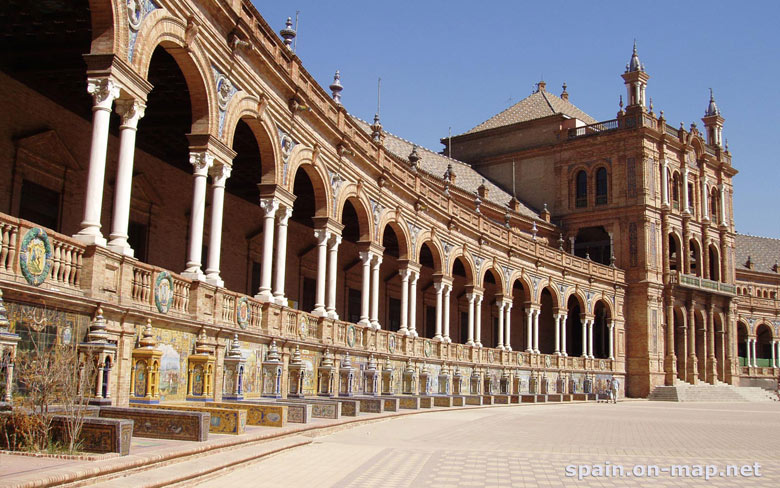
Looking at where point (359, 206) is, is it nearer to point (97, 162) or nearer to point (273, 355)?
point (273, 355)

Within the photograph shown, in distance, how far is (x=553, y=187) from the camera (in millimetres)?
54562

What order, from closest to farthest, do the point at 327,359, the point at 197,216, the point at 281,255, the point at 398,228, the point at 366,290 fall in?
the point at 197,216
the point at 281,255
the point at 327,359
the point at 366,290
the point at 398,228

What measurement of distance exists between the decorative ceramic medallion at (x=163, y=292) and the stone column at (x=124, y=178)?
2.91 feet

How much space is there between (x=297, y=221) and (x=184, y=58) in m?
14.0

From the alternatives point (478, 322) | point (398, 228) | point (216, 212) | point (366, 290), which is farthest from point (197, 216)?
point (478, 322)

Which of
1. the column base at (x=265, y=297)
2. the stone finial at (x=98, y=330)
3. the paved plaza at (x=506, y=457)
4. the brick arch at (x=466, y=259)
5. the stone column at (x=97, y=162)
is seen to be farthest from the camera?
the brick arch at (x=466, y=259)

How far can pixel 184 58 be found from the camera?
1465 centimetres

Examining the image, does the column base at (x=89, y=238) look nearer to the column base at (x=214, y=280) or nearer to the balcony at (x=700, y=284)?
the column base at (x=214, y=280)

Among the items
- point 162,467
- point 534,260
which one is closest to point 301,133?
point 162,467

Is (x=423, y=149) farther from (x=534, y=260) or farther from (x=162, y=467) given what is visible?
(x=162, y=467)

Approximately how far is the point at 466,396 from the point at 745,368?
3884cm

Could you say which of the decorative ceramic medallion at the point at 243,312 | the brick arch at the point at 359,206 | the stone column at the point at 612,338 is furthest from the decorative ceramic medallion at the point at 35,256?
the stone column at the point at 612,338

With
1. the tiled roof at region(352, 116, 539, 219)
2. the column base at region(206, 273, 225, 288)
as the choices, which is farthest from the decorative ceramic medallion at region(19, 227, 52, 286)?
the tiled roof at region(352, 116, 539, 219)

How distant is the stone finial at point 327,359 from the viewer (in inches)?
816
